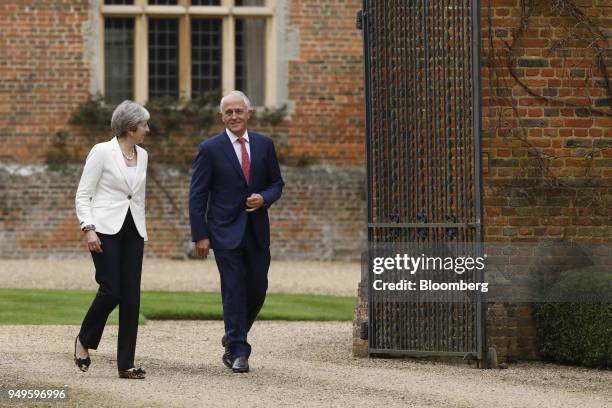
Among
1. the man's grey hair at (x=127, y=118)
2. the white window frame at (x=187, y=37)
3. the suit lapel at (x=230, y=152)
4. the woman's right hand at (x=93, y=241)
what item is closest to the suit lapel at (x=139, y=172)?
the man's grey hair at (x=127, y=118)

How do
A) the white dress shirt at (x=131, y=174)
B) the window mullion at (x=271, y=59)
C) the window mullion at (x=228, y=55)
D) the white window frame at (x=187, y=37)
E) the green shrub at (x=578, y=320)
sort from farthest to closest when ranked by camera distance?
the window mullion at (x=271, y=59) → the window mullion at (x=228, y=55) → the white window frame at (x=187, y=37) → the green shrub at (x=578, y=320) → the white dress shirt at (x=131, y=174)

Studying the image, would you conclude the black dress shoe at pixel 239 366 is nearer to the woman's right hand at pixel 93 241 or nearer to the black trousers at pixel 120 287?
the black trousers at pixel 120 287

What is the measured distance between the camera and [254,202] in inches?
339

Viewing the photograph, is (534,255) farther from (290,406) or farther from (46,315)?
(46,315)

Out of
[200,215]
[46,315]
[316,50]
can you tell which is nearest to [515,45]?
[200,215]

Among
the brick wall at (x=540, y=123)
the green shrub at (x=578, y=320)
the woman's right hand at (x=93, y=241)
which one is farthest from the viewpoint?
the brick wall at (x=540, y=123)

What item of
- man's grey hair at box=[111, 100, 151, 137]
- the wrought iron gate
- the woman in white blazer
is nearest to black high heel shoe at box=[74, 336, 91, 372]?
the woman in white blazer

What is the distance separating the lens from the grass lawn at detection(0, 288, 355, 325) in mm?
12258

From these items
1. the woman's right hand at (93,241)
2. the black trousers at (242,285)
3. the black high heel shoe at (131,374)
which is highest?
the woman's right hand at (93,241)

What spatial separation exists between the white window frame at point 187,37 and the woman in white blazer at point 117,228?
11.7 meters

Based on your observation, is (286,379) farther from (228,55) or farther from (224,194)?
(228,55)

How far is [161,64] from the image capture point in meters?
20.0

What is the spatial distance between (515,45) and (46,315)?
16.4ft

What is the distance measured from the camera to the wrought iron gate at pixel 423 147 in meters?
9.26
